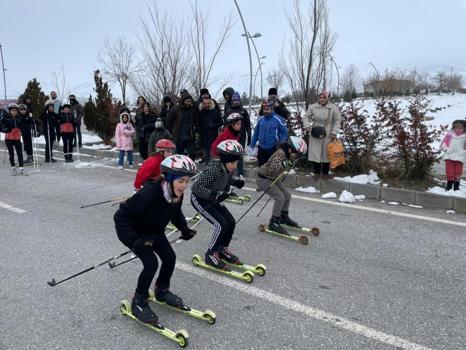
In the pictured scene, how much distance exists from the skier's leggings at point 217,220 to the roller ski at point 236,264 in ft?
0.36

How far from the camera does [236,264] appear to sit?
16.1 feet

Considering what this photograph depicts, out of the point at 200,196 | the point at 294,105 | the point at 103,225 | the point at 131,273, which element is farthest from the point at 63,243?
the point at 294,105

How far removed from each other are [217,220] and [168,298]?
118 cm

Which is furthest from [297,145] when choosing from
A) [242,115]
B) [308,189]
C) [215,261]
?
[242,115]

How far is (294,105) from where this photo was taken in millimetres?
11484

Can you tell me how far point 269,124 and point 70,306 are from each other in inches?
179

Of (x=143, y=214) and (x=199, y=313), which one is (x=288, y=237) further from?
(x=143, y=214)

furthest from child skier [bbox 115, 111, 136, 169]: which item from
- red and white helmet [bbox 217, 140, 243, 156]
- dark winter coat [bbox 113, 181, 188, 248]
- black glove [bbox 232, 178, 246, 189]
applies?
dark winter coat [bbox 113, 181, 188, 248]

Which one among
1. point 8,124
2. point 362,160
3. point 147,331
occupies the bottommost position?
point 147,331

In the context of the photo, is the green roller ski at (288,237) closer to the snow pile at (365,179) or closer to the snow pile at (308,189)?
the snow pile at (308,189)

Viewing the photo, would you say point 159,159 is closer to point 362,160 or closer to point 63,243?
point 63,243

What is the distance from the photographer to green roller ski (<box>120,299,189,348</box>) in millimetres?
3367

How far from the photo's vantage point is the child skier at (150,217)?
348 cm

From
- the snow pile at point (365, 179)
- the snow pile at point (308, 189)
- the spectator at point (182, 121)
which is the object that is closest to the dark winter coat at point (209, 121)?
the spectator at point (182, 121)
